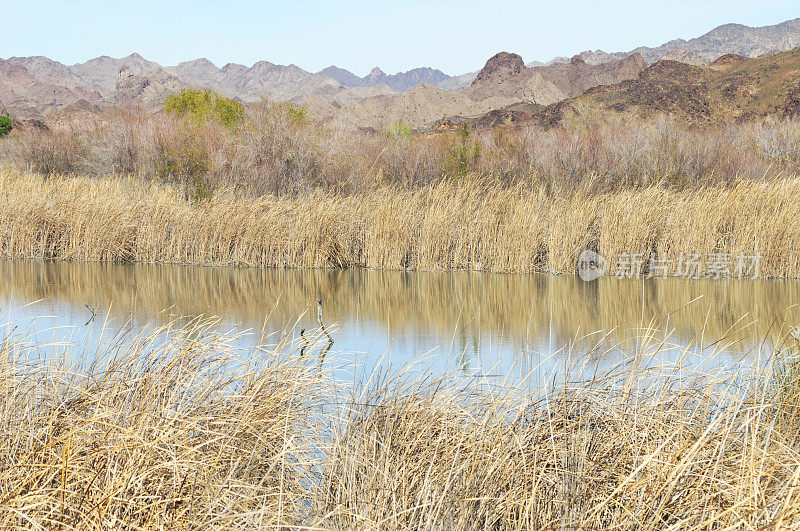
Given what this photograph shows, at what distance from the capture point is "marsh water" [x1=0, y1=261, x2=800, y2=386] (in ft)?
23.1

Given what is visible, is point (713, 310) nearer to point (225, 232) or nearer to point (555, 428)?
point (555, 428)

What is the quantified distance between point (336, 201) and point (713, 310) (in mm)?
6484

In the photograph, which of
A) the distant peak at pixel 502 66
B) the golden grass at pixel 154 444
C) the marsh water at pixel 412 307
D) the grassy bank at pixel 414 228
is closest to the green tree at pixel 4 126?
the grassy bank at pixel 414 228

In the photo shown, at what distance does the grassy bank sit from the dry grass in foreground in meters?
8.35

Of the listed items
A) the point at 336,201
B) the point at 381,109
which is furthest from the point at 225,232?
the point at 381,109

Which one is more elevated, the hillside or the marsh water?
the hillside

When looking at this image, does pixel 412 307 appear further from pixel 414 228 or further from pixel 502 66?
pixel 502 66

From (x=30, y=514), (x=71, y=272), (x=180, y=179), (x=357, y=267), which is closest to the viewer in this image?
(x=30, y=514)

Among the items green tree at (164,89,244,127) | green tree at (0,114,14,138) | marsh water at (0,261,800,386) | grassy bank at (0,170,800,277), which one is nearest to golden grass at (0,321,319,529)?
marsh water at (0,261,800,386)

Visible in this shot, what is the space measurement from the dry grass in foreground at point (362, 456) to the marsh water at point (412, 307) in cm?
185

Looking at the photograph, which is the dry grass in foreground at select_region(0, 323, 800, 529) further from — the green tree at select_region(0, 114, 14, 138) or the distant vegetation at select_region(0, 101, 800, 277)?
the green tree at select_region(0, 114, 14, 138)

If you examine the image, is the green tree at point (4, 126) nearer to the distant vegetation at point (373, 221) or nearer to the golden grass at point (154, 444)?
the distant vegetation at point (373, 221)

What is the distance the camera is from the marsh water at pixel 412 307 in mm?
7039

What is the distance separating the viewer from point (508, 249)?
12.4 meters
